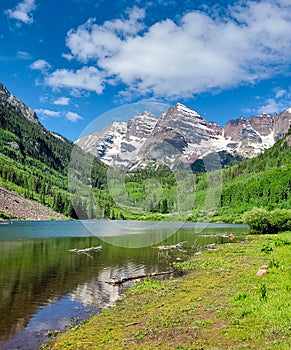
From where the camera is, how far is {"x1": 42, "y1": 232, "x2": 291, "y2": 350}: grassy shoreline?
52.2ft

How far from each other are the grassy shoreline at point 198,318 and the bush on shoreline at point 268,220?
63.5m

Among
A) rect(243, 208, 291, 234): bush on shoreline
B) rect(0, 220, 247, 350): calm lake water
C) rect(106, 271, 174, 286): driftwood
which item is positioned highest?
rect(243, 208, 291, 234): bush on shoreline

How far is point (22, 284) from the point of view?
110 ft

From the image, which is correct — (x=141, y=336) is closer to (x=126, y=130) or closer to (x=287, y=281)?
(x=287, y=281)

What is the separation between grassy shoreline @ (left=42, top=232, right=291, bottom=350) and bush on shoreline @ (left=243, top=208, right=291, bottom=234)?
6352cm

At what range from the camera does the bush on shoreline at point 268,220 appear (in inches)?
3531

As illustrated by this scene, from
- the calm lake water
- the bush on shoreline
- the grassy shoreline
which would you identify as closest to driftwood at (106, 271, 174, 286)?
the calm lake water

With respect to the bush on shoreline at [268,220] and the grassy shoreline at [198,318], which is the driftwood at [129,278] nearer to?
the grassy shoreline at [198,318]

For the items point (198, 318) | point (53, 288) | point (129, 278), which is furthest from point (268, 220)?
point (198, 318)

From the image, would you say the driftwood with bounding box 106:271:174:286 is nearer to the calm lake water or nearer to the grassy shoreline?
the calm lake water

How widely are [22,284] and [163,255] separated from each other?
90.9 feet

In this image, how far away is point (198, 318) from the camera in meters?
19.6

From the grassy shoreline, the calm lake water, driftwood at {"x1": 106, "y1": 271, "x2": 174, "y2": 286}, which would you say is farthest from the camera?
driftwood at {"x1": 106, "y1": 271, "x2": 174, "y2": 286}

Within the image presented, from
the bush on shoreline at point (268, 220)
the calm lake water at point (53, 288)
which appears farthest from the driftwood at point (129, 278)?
the bush on shoreline at point (268, 220)
